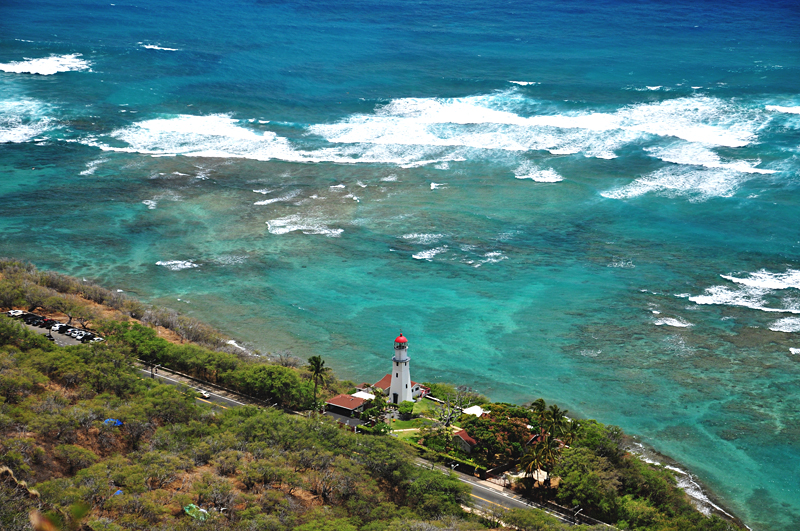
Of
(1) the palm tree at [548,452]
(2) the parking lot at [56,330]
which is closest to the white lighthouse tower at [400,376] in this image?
(1) the palm tree at [548,452]

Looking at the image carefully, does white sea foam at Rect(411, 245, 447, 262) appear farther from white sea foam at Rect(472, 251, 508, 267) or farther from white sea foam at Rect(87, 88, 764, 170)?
white sea foam at Rect(87, 88, 764, 170)

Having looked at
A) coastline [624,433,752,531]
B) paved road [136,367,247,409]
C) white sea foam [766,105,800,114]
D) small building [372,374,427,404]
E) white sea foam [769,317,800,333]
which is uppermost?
white sea foam [766,105,800,114]

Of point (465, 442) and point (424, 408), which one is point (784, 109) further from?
point (465, 442)

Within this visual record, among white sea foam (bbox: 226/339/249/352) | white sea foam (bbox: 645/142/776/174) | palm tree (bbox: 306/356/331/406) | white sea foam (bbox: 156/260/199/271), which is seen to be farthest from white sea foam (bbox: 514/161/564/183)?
palm tree (bbox: 306/356/331/406)

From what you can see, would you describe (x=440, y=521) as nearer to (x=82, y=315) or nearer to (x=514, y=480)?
(x=514, y=480)

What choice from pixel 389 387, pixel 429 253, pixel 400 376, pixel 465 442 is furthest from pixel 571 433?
pixel 429 253

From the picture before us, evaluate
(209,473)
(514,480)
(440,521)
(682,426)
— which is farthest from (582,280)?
(209,473)
